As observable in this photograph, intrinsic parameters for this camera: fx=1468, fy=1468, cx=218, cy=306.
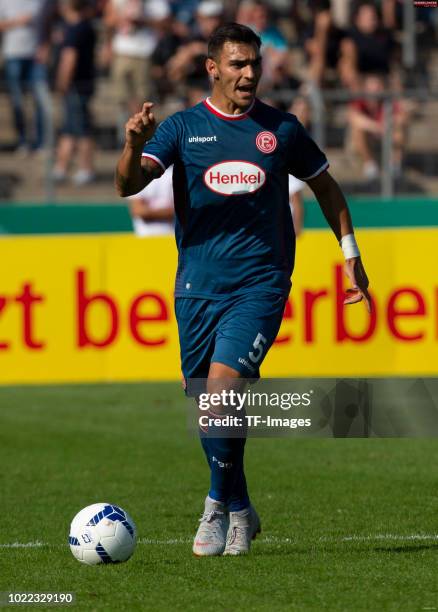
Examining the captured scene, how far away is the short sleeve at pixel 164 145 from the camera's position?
22.4 feet

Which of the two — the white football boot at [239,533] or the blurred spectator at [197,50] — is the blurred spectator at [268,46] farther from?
the white football boot at [239,533]

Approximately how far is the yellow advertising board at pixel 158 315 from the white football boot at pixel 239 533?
5.88 metres

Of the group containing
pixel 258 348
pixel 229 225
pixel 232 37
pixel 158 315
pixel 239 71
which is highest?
pixel 232 37

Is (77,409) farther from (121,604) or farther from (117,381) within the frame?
(121,604)

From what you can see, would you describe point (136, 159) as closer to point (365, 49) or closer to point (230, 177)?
point (230, 177)

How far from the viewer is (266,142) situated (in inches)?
273

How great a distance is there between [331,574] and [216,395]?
0.95 metres

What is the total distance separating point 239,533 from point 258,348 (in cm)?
92

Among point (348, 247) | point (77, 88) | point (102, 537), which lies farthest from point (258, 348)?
point (77, 88)

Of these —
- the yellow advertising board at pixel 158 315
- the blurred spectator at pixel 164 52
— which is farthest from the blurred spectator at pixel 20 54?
the yellow advertising board at pixel 158 315

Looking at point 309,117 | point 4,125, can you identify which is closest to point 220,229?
point 309,117

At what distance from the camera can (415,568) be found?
21.5 ft

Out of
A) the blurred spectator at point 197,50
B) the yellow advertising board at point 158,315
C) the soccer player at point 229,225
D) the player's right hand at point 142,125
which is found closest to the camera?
the player's right hand at point 142,125

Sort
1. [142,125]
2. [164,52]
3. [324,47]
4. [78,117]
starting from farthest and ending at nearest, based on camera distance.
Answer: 1. [324,47]
2. [164,52]
3. [78,117]
4. [142,125]
